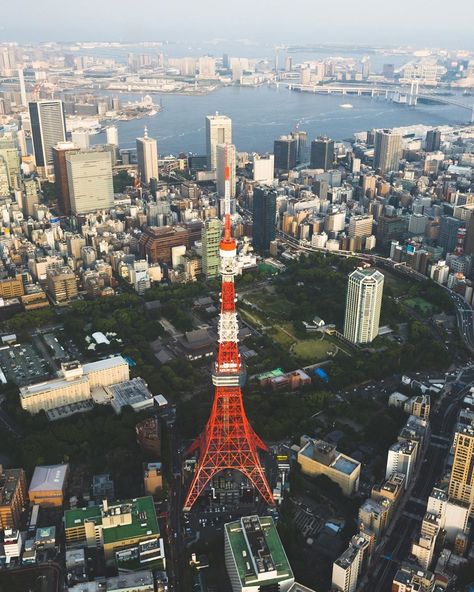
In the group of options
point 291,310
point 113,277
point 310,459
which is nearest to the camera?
point 310,459

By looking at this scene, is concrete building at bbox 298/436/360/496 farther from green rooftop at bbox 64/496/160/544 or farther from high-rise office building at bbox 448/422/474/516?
green rooftop at bbox 64/496/160/544

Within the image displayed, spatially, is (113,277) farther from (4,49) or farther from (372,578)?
(4,49)

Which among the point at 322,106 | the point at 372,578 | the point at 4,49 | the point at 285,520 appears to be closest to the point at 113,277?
the point at 285,520

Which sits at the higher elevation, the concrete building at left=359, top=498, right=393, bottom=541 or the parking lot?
the concrete building at left=359, top=498, right=393, bottom=541

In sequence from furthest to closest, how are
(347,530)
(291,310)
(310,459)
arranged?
1. (291,310)
2. (310,459)
3. (347,530)

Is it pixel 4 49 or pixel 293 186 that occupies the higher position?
pixel 4 49

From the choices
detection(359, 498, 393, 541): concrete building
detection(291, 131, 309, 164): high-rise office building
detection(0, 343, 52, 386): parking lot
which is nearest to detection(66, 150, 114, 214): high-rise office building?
detection(0, 343, 52, 386): parking lot

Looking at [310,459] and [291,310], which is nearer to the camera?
[310,459]

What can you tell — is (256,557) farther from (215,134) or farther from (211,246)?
(215,134)
